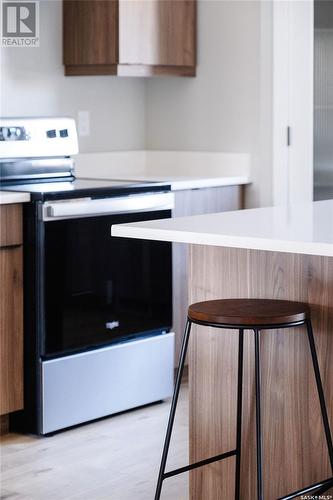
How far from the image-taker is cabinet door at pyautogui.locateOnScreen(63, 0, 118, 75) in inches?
161

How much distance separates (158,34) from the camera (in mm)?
4262

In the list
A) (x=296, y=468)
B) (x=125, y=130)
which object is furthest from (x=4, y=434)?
(x=125, y=130)

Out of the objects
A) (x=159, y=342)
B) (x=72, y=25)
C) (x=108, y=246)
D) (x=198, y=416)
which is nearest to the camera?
(x=198, y=416)

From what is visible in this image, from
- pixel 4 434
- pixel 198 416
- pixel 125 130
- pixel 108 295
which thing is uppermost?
pixel 125 130

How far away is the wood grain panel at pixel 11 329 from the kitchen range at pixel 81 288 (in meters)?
0.03

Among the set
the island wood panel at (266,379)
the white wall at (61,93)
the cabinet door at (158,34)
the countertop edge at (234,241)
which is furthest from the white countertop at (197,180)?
the countertop edge at (234,241)

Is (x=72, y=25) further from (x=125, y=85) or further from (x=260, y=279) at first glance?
(x=260, y=279)

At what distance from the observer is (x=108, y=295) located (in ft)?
11.7

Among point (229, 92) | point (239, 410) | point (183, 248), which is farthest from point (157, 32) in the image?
point (239, 410)

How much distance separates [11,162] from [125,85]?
115 centimetres

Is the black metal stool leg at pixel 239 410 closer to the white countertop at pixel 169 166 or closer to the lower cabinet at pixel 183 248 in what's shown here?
the lower cabinet at pixel 183 248

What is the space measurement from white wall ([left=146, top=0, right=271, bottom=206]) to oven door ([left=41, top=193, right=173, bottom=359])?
73 cm

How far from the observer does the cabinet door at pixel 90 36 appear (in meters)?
4.08

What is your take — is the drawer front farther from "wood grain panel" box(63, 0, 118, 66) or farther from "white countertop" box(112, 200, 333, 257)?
"wood grain panel" box(63, 0, 118, 66)
